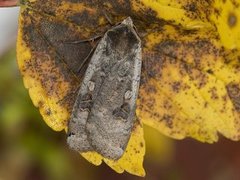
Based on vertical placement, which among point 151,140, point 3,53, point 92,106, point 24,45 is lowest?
point 151,140

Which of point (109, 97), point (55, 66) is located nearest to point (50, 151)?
point (109, 97)

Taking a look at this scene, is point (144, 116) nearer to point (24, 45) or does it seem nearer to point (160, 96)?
point (160, 96)

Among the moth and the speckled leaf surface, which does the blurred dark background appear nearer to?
the moth

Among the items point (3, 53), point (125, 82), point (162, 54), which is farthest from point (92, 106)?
point (3, 53)

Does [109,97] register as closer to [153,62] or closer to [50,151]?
[153,62]

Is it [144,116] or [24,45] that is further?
[144,116]

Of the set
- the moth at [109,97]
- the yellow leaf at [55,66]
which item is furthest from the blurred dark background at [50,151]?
the yellow leaf at [55,66]

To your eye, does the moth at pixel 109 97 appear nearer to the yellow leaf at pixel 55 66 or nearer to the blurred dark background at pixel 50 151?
the yellow leaf at pixel 55 66

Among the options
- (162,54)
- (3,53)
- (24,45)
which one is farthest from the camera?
(3,53)
